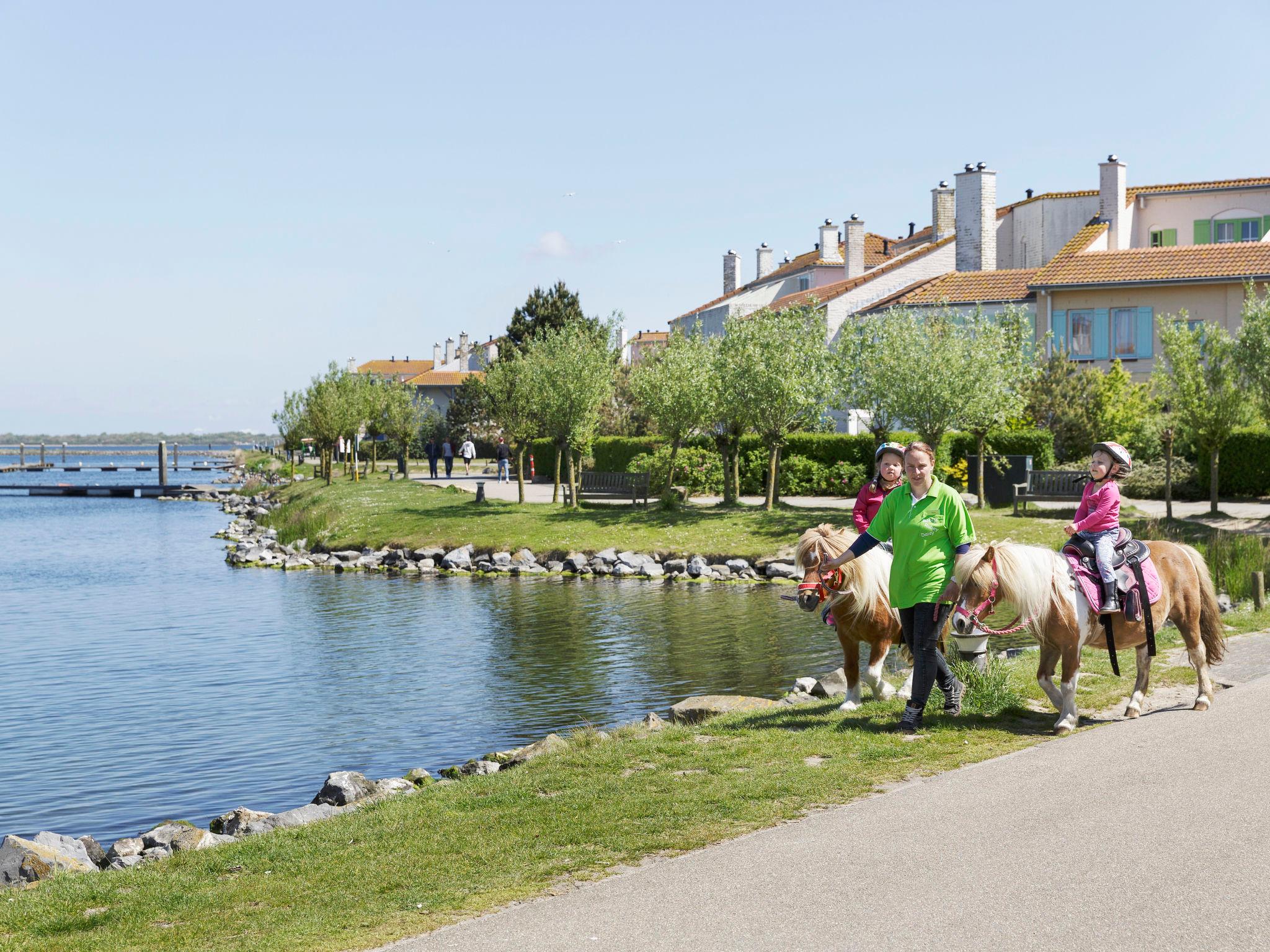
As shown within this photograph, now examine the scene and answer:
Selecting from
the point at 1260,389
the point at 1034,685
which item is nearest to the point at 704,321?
the point at 1260,389

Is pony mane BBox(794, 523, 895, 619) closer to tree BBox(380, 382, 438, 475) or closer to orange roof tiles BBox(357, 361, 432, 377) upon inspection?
tree BBox(380, 382, 438, 475)

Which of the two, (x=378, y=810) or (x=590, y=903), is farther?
(x=378, y=810)

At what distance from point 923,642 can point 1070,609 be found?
1238mm

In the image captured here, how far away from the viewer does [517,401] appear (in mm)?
40375

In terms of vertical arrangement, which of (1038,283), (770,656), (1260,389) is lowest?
(770,656)

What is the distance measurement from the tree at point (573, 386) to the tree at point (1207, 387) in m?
16.0

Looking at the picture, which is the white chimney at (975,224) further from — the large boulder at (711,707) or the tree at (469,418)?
the large boulder at (711,707)

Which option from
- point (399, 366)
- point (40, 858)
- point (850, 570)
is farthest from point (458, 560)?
point (399, 366)

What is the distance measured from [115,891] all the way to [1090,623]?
7.76m

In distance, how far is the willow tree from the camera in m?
31.8

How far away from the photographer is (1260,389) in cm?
2911

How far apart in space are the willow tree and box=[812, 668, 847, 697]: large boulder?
19.1 m

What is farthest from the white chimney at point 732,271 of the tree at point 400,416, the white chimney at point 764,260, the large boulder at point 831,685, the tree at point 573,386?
the large boulder at point 831,685

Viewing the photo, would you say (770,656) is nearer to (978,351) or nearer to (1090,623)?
(1090,623)
